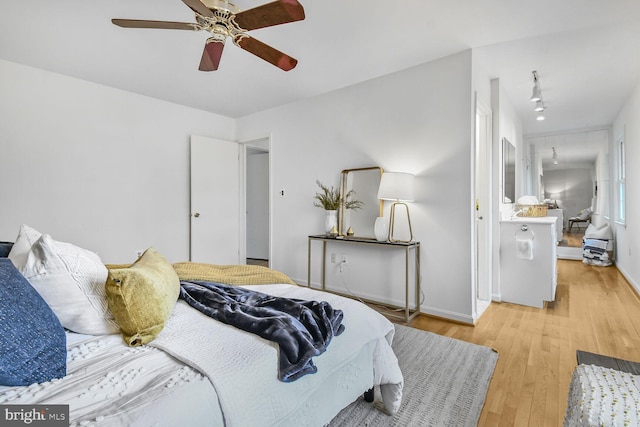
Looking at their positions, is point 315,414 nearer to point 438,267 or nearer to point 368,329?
point 368,329

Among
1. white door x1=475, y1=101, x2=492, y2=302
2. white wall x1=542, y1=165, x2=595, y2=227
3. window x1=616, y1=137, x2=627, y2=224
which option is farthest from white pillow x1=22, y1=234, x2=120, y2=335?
white wall x1=542, y1=165, x2=595, y2=227

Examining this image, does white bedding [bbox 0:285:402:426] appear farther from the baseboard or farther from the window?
the window

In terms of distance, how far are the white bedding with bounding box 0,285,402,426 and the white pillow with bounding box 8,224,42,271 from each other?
364 millimetres

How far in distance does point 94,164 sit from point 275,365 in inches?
141

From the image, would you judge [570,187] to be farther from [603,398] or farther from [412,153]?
[603,398]

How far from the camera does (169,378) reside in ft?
3.15

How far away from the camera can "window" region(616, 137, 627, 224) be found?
4.41m

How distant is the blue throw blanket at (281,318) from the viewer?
3.81 feet

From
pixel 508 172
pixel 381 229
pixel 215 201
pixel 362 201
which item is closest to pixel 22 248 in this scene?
pixel 381 229

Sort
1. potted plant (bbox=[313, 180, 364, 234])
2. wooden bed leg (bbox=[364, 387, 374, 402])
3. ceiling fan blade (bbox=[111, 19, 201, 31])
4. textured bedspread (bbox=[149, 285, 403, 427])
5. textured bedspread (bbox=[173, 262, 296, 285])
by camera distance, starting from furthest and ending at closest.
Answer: potted plant (bbox=[313, 180, 364, 234]) < textured bedspread (bbox=[173, 262, 296, 285]) < ceiling fan blade (bbox=[111, 19, 201, 31]) < wooden bed leg (bbox=[364, 387, 374, 402]) < textured bedspread (bbox=[149, 285, 403, 427])

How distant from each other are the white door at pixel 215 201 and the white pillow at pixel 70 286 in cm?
314

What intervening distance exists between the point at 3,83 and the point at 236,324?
3.60 meters

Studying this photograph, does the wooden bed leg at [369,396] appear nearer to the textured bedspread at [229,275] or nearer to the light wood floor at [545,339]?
the light wood floor at [545,339]

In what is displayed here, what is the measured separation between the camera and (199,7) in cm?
166
